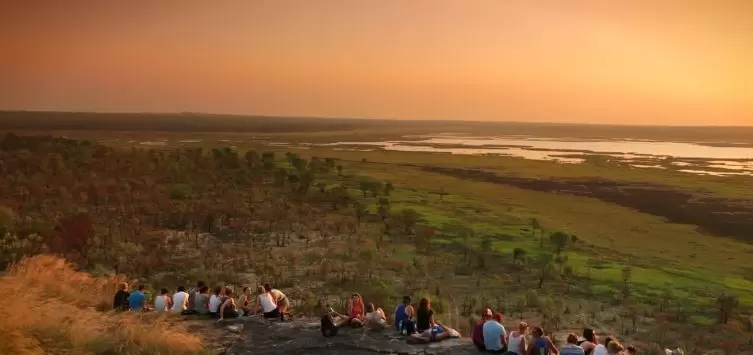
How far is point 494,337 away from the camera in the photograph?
37.3 feet

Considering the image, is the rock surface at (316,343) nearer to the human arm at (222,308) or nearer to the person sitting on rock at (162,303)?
the human arm at (222,308)

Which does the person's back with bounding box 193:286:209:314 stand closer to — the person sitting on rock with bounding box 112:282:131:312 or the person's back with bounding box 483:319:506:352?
the person sitting on rock with bounding box 112:282:131:312

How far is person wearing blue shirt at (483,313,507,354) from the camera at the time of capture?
37.1ft

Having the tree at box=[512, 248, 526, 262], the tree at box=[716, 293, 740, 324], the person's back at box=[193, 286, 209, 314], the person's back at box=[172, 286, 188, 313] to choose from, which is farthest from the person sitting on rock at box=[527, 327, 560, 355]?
the tree at box=[512, 248, 526, 262]

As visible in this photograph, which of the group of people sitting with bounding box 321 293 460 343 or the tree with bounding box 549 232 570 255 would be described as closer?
the group of people sitting with bounding box 321 293 460 343

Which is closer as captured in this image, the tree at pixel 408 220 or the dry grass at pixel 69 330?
the dry grass at pixel 69 330

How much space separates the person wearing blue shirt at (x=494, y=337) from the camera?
11320 mm

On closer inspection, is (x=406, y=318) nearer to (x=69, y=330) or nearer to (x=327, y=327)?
(x=327, y=327)

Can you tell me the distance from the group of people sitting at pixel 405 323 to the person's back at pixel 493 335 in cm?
97

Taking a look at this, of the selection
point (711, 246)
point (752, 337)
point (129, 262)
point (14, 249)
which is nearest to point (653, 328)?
point (752, 337)

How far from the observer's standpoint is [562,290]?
65.4ft

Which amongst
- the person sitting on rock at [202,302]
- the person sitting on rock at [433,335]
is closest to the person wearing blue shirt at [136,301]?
the person sitting on rock at [202,302]

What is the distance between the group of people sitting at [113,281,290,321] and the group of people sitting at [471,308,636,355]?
4.45m

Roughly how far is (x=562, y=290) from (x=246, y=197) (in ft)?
63.8
